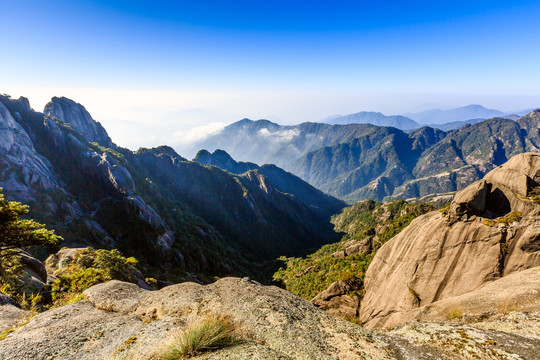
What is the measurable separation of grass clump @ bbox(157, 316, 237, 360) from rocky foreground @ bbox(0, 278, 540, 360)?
0.28 meters

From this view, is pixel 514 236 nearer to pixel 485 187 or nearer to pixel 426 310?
pixel 485 187

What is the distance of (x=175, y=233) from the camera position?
104m

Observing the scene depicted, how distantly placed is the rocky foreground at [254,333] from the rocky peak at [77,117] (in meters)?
186

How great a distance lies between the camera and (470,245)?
20406mm

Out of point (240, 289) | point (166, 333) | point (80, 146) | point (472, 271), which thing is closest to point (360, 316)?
point (472, 271)

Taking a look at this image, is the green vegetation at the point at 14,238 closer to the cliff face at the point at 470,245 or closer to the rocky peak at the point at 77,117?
the cliff face at the point at 470,245

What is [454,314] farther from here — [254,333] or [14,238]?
[14,238]

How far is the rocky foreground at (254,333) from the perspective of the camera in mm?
7207

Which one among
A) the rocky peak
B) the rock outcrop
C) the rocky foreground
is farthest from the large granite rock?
the rocky peak

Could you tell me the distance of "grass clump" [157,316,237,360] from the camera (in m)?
6.52

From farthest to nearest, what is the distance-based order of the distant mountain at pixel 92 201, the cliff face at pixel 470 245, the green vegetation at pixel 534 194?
1. the distant mountain at pixel 92 201
2. the green vegetation at pixel 534 194
3. the cliff face at pixel 470 245

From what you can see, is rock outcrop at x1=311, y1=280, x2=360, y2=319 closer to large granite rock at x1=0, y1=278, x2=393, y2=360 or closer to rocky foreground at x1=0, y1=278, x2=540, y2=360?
rocky foreground at x1=0, y1=278, x2=540, y2=360

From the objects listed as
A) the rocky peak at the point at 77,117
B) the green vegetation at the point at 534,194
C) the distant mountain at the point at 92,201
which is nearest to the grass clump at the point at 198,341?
the green vegetation at the point at 534,194

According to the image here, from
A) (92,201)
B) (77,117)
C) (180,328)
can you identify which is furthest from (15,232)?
(77,117)
